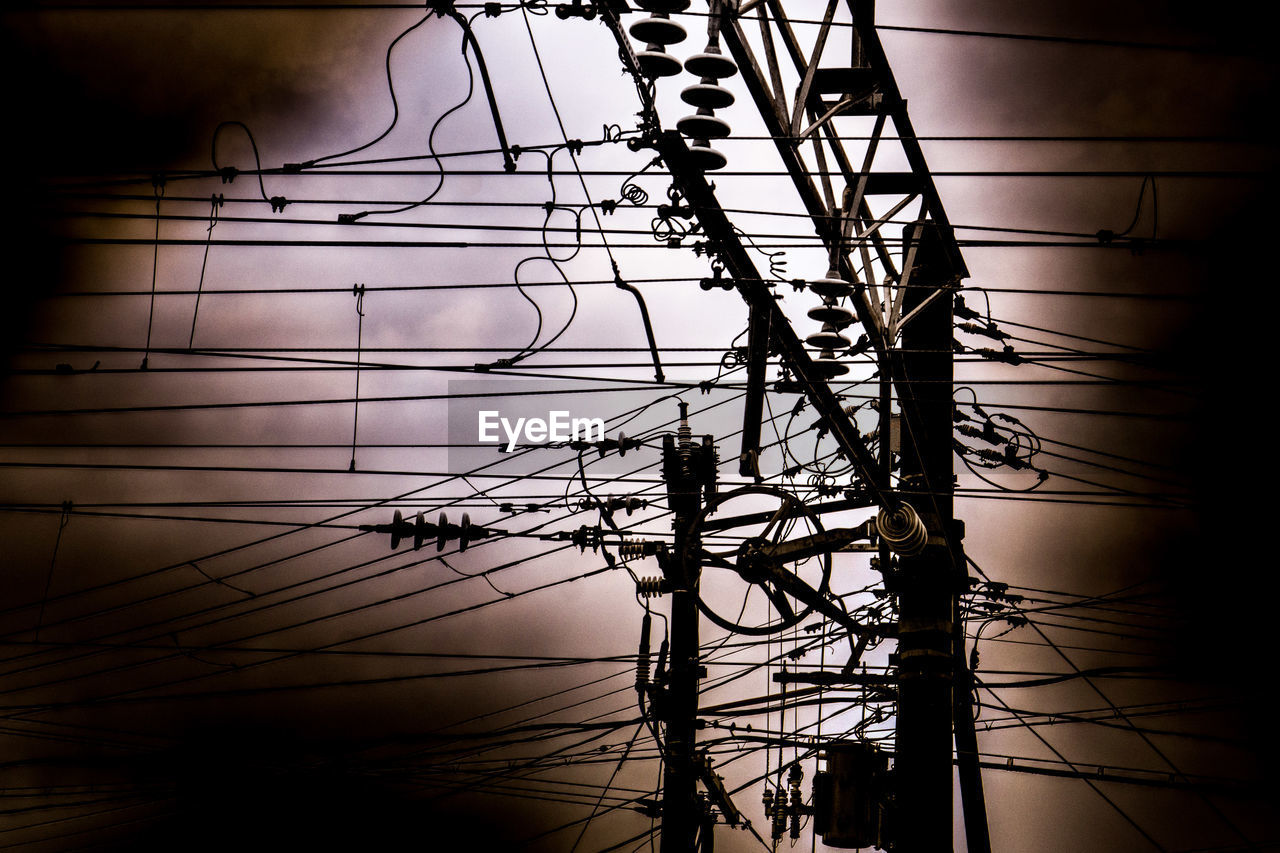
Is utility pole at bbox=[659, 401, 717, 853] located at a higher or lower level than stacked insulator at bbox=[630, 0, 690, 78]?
lower

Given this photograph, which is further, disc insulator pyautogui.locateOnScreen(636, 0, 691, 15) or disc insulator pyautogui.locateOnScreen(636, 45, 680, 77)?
disc insulator pyautogui.locateOnScreen(636, 45, 680, 77)

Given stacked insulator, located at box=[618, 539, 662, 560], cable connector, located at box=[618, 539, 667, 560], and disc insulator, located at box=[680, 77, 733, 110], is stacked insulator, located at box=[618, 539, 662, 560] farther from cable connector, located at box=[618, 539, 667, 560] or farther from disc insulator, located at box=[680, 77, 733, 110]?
disc insulator, located at box=[680, 77, 733, 110]

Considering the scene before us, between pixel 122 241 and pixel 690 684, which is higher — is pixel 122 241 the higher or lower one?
the higher one

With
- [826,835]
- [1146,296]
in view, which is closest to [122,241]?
[826,835]

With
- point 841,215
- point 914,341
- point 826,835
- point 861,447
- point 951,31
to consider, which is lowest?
point 826,835

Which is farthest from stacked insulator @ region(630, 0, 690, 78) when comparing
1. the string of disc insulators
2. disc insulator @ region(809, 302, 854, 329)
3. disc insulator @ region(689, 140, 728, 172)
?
disc insulator @ region(809, 302, 854, 329)

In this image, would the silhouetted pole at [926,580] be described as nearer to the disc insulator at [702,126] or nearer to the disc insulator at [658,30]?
the disc insulator at [702,126]

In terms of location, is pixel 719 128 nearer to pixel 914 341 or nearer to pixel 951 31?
pixel 951 31

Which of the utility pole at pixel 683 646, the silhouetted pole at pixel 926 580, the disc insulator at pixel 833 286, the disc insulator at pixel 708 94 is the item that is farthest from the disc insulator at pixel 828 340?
the disc insulator at pixel 708 94
